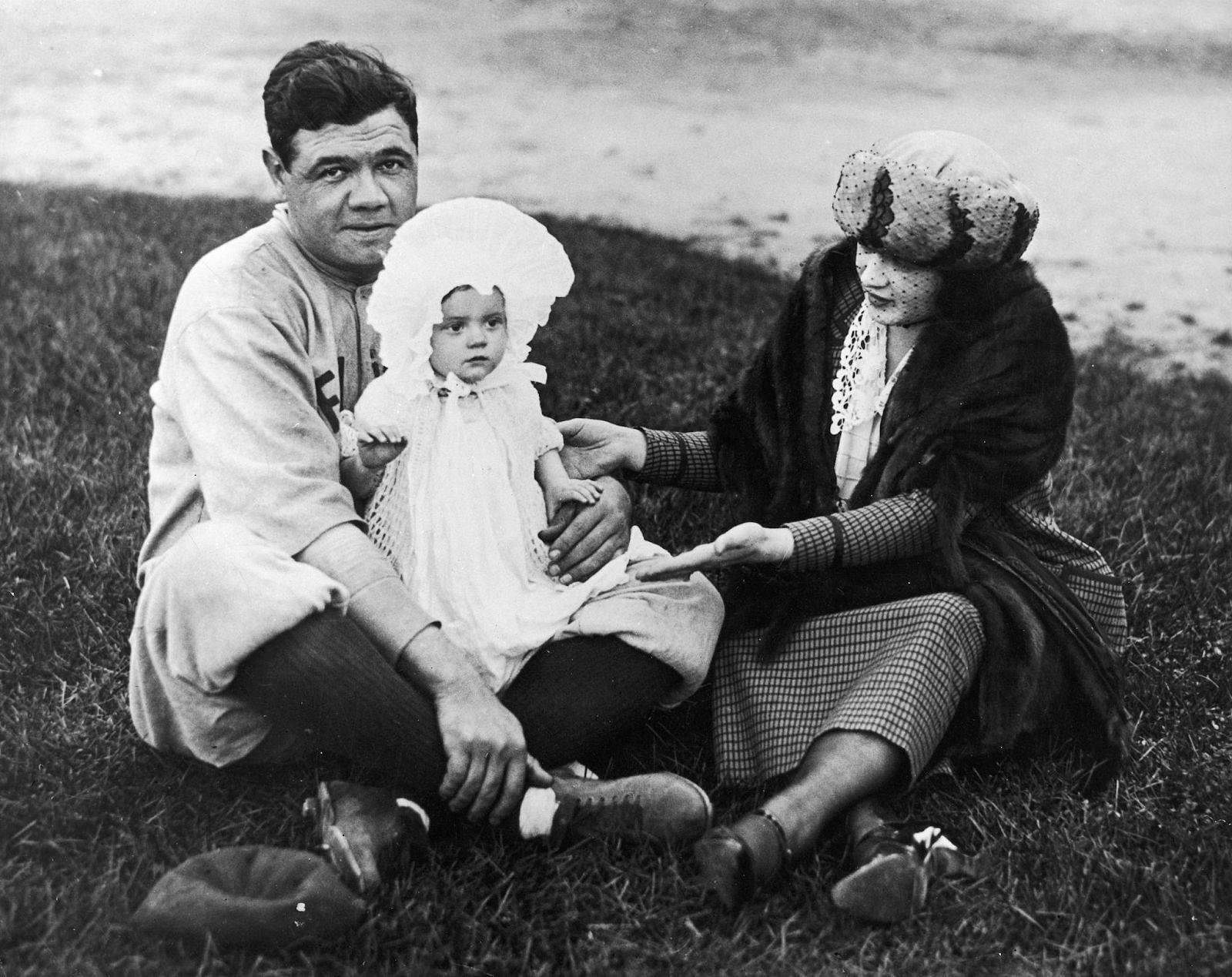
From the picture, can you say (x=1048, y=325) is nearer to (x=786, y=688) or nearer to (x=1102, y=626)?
(x=1102, y=626)

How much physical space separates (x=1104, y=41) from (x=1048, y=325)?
22.8ft

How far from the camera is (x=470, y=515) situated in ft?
9.14

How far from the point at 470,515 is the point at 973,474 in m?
1.12

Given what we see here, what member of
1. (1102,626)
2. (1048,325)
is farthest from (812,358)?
(1102,626)

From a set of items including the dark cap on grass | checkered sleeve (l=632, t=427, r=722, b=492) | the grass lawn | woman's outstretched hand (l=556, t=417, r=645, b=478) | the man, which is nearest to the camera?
the dark cap on grass

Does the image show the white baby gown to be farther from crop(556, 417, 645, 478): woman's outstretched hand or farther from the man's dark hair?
the man's dark hair

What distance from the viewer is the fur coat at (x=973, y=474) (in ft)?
9.44

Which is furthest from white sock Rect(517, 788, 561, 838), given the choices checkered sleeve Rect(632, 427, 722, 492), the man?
checkered sleeve Rect(632, 427, 722, 492)

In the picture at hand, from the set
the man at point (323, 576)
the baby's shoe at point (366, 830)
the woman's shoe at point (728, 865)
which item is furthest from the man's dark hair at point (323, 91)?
the woman's shoe at point (728, 865)

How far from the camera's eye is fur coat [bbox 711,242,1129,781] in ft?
9.44

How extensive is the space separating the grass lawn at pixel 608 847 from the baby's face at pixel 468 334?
100 centimetres

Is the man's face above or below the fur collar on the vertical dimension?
above

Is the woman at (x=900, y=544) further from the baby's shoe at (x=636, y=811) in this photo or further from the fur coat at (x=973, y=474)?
the baby's shoe at (x=636, y=811)

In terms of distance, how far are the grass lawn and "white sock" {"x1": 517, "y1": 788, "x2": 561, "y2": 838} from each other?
0.05 metres
